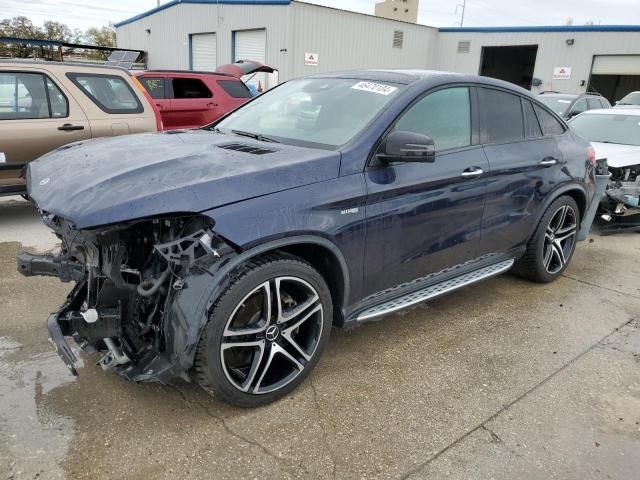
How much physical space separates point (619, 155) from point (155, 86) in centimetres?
710

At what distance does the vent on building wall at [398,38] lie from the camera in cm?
2485

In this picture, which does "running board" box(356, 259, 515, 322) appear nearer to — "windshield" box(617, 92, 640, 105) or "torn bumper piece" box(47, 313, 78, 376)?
"torn bumper piece" box(47, 313, 78, 376)

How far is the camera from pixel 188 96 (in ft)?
29.3

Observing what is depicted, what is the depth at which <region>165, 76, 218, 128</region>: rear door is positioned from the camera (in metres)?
8.75

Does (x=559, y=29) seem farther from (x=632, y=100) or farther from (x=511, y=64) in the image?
(x=632, y=100)

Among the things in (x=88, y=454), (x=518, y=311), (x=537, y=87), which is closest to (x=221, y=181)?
(x=88, y=454)

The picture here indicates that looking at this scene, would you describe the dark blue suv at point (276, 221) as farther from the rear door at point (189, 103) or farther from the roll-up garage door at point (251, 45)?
the roll-up garage door at point (251, 45)

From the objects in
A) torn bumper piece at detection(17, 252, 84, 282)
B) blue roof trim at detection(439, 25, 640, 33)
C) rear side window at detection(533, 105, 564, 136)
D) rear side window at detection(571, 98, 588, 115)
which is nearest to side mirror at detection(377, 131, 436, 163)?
torn bumper piece at detection(17, 252, 84, 282)

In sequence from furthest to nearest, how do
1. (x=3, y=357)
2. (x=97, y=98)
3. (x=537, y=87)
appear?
(x=537, y=87), (x=97, y=98), (x=3, y=357)

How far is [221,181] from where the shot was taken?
249cm

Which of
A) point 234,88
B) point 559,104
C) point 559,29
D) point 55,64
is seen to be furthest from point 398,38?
point 55,64

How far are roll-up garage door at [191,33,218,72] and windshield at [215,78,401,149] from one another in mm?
22074

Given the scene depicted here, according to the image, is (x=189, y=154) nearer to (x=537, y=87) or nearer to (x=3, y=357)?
(x=3, y=357)

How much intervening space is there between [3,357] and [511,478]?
9.75ft
